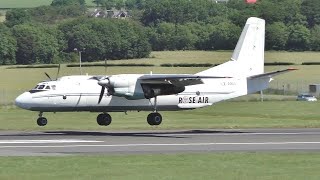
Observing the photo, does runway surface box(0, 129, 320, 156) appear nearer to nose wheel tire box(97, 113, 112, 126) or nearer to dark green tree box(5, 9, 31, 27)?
nose wheel tire box(97, 113, 112, 126)

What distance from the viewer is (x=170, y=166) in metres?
32.5

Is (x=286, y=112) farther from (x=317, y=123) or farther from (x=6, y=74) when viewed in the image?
(x=6, y=74)

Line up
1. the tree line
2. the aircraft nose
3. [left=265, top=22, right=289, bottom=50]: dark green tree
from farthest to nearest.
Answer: the tree line, [left=265, top=22, right=289, bottom=50]: dark green tree, the aircraft nose

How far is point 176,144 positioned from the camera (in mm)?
41438

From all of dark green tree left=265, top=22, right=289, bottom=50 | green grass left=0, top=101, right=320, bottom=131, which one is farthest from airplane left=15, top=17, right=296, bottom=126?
dark green tree left=265, top=22, right=289, bottom=50

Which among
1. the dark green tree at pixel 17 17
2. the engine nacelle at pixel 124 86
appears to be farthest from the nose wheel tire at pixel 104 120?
the dark green tree at pixel 17 17

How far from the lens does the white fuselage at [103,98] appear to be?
2053 inches

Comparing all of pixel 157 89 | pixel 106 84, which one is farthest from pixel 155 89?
pixel 106 84

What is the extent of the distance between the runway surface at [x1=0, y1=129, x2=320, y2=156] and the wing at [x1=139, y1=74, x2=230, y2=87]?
273 centimetres

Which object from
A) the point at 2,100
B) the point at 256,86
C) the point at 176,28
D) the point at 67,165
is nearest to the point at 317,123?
the point at 256,86

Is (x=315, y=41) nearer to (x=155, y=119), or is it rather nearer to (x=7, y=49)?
(x=7, y=49)

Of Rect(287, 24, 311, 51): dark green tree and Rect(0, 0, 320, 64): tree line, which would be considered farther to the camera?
Rect(287, 24, 311, 51): dark green tree

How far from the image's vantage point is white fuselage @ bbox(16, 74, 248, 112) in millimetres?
52156

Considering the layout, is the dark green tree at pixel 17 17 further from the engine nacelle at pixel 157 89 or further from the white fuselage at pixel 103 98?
the engine nacelle at pixel 157 89
